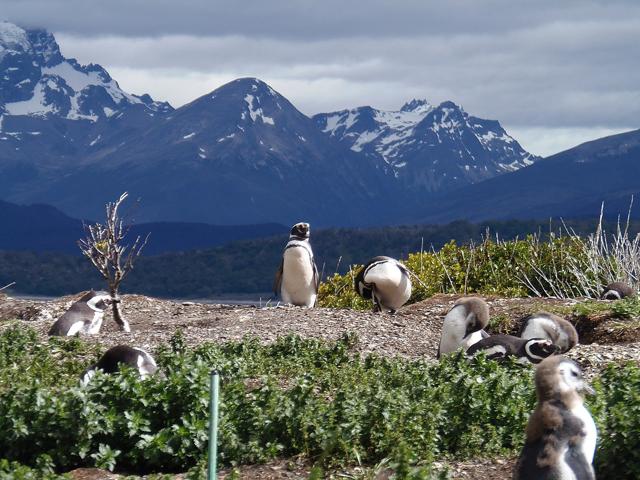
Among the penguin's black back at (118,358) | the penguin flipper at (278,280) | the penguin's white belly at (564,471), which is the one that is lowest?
the penguin's white belly at (564,471)

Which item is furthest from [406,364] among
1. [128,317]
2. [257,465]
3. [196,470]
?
[128,317]

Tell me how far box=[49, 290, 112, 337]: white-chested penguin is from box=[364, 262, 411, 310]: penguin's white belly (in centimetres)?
351

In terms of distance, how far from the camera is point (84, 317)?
53.5 feet

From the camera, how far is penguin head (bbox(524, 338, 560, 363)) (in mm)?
10906

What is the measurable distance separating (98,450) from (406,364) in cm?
348

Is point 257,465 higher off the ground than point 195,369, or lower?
lower

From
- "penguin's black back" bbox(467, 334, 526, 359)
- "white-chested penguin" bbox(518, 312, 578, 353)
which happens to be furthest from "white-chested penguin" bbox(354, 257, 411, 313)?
"penguin's black back" bbox(467, 334, 526, 359)

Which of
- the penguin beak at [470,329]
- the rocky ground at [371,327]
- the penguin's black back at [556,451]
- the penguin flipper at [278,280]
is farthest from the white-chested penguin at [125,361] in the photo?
the penguin flipper at [278,280]

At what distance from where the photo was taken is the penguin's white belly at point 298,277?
63.1ft

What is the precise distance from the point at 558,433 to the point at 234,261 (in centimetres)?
9644

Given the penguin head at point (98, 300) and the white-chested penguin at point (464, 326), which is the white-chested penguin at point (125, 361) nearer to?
the white-chested penguin at point (464, 326)

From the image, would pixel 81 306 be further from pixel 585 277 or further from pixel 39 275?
pixel 39 275

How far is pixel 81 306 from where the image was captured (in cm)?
1661

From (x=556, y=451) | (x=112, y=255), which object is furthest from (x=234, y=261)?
(x=556, y=451)
